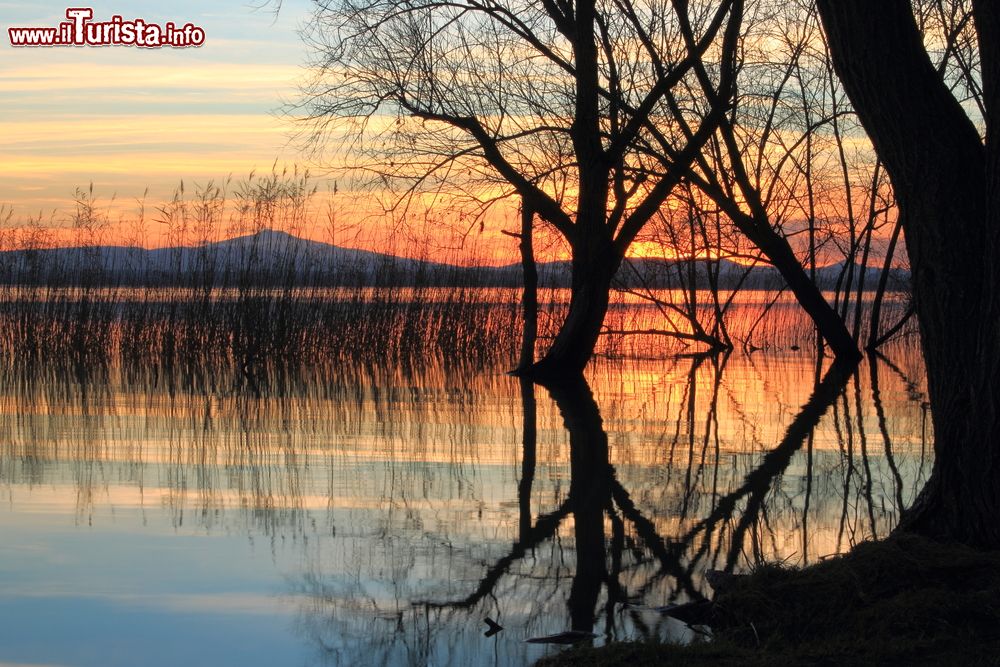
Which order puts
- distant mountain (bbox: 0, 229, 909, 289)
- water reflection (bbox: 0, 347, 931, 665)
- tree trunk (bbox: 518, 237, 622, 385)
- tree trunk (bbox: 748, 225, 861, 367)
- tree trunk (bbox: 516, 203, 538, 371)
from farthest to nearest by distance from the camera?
tree trunk (bbox: 748, 225, 861, 367), distant mountain (bbox: 0, 229, 909, 289), tree trunk (bbox: 516, 203, 538, 371), tree trunk (bbox: 518, 237, 622, 385), water reflection (bbox: 0, 347, 931, 665)

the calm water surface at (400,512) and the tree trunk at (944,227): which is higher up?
the tree trunk at (944,227)

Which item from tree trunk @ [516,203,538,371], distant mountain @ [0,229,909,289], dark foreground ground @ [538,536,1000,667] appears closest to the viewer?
dark foreground ground @ [538,536,1000,667]

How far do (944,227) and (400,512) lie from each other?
2694 mm

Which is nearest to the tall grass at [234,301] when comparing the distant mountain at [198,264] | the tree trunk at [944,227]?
the distant mountain at [198,264]

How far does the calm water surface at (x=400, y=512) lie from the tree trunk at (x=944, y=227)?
2.27 feet

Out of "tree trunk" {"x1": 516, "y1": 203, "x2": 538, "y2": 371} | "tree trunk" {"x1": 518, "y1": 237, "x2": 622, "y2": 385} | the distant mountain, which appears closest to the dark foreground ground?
"tree trunk" {"x1": 518, "y1": 237, "x2": 622, "y2": 385}

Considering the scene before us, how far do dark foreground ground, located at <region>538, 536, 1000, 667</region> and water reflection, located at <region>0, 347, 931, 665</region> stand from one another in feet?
0.91

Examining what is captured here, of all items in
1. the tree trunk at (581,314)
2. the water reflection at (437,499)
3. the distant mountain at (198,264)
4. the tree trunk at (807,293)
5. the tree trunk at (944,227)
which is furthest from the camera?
the tree trunk at (807,293)

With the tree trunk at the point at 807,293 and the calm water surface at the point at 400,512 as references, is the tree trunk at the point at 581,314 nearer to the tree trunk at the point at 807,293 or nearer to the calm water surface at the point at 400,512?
the calm water surface at the point at 400,512

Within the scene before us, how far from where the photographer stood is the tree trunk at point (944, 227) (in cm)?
396

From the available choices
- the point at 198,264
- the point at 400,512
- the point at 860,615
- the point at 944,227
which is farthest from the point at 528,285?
the point at 860,615

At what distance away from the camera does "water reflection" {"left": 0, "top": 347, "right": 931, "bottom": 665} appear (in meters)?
3.84

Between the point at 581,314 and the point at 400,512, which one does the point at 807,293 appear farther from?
the point at 400,512

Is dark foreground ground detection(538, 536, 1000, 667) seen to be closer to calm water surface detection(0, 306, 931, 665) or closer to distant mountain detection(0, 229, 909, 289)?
calm water surface detection(0, 306, 931, 665)
